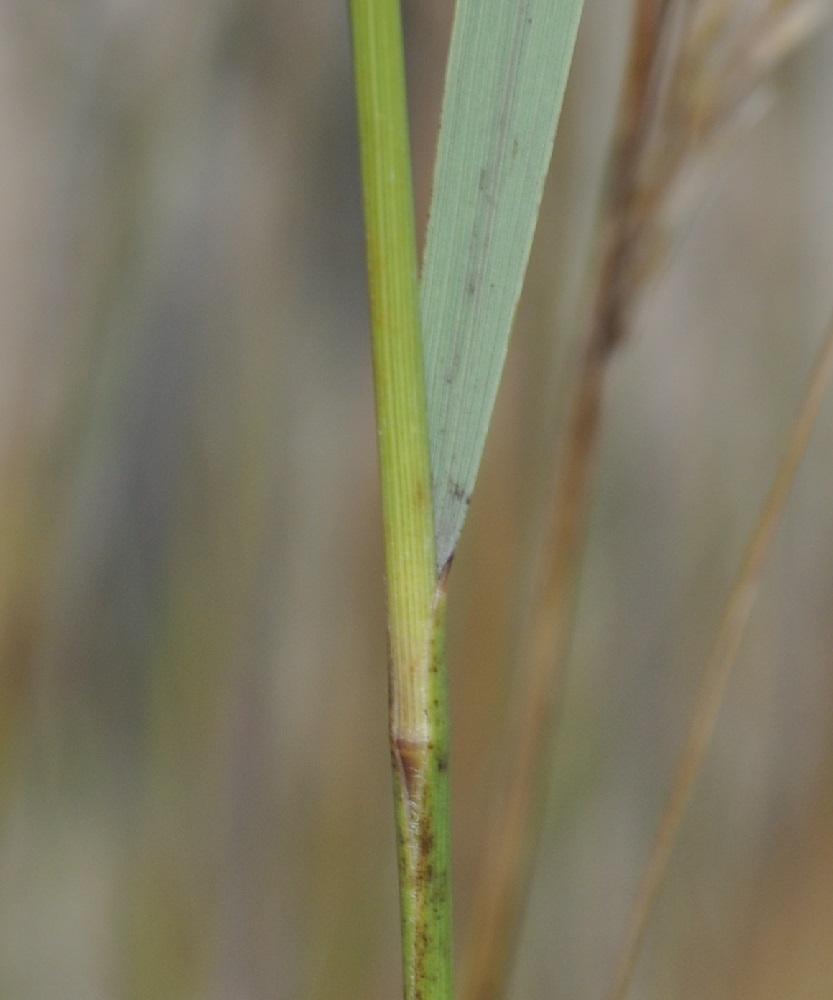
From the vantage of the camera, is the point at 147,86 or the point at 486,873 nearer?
the point at 486,873

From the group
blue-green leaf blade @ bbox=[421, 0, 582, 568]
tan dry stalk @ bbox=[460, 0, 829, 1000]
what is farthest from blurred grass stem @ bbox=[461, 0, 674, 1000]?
blue-green leaf blade @ bbox=[421, 0, 582, 568]

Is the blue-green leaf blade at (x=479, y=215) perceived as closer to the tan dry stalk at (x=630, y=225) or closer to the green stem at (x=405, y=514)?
the green stem at (x=405, y=514)

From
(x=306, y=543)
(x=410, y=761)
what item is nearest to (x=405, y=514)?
(x=410, y=761)

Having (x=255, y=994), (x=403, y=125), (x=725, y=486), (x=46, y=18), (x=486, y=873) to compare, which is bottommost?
(x=255, y=994)

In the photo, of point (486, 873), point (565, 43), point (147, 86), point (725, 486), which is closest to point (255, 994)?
point (486, 873)

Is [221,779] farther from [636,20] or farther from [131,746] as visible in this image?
[636,20]
